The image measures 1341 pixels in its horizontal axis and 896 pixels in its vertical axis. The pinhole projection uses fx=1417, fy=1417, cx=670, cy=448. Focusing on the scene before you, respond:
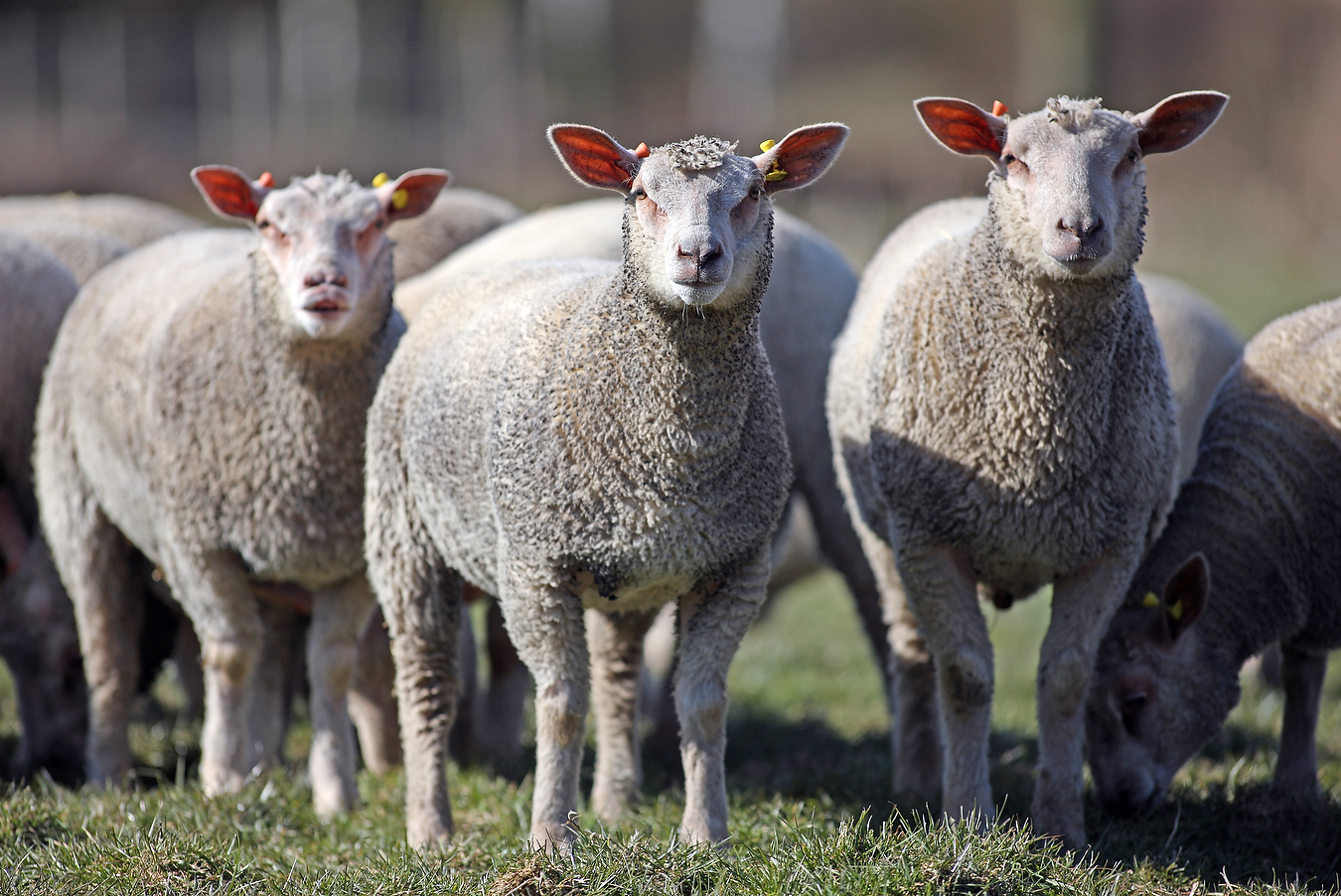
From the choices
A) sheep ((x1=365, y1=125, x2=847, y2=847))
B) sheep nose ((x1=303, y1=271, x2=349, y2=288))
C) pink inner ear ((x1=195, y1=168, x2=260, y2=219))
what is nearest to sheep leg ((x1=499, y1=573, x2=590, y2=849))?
sheep ((x1=365, y1=125, x2=847, y2=847))

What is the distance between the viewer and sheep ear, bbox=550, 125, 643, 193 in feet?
12.4

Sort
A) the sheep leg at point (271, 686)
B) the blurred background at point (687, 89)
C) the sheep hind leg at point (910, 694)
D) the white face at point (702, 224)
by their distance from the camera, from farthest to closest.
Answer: the blurred background at point (687, 89), the sheep leg at point (271, 686), the sheep hind leg at point (910, 694), the white face at point (702, 224)

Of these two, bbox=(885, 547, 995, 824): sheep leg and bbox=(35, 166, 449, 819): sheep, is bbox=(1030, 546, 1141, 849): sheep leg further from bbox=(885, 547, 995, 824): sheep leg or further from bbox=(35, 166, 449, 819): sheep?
bbox=(35, 166, 449, 819): sheep

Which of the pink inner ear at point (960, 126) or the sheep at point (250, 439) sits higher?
the pink inner ear at point (960, 126)

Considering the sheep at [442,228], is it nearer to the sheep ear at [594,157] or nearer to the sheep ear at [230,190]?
the sheep ear at [230,190]

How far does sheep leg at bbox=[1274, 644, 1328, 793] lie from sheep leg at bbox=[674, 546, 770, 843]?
2.08 m

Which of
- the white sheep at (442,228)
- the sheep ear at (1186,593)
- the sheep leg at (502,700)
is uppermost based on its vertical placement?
the white sheep at (442,228)

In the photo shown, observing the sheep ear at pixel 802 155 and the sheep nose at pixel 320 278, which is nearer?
the sheep ear at pixel 802 155

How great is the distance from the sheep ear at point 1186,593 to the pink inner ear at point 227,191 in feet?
11.1

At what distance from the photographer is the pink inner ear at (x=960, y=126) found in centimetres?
410

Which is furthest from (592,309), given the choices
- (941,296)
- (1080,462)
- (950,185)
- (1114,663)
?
(950,185)

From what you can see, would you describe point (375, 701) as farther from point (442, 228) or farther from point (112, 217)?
point (112, 217)

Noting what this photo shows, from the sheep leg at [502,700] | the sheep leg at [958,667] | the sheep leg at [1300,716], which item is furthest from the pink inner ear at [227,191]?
the sheep leg at [1300,716]

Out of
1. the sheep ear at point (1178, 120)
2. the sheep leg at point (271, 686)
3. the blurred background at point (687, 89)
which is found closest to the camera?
the sheep ear at point (1178, 120)
